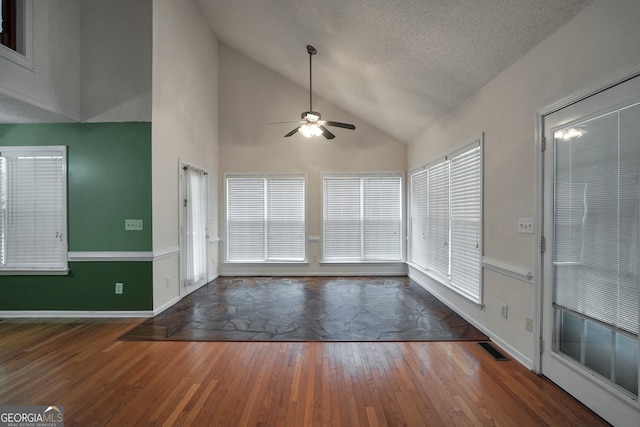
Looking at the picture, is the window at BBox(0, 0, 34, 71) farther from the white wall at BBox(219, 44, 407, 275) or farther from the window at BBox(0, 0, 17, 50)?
the white wall at BBox(219, 44, 407, 275)

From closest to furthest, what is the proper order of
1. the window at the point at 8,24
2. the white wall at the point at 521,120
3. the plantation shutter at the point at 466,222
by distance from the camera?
1. the white wall at the point at 521,120
2. the window at the point at 8,24
3. the plantation shutter at the point at 466,222

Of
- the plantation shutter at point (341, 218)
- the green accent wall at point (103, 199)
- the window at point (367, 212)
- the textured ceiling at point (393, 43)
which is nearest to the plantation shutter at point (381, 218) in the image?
the window at point (367, 212)

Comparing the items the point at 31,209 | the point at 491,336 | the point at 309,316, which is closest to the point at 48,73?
the point at 31,209

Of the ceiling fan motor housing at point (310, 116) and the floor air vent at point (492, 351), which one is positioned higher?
the ceiling fan motor housing at point (310, 116)

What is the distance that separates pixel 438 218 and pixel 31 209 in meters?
5.62

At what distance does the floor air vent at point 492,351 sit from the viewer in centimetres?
269

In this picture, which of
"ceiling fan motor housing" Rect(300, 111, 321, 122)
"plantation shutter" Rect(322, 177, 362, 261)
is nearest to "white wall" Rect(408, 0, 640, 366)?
"ceiling fan motor housing" Rect(300, 111, 321, 122)

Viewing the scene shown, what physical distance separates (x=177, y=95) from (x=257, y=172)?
2.12m

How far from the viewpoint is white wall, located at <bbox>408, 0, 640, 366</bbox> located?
5.99 feet

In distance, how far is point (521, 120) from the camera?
2625mm

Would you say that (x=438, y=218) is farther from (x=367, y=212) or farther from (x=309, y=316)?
(x=309, y=316)

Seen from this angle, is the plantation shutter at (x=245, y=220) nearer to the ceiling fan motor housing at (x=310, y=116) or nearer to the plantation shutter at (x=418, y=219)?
the ceiling fan motor housing at (x=310, y=116)

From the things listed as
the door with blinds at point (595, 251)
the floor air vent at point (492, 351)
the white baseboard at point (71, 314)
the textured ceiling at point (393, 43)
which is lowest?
the floor air vent at point (492, 351)

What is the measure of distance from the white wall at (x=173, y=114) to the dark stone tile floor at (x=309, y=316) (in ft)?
2.05
